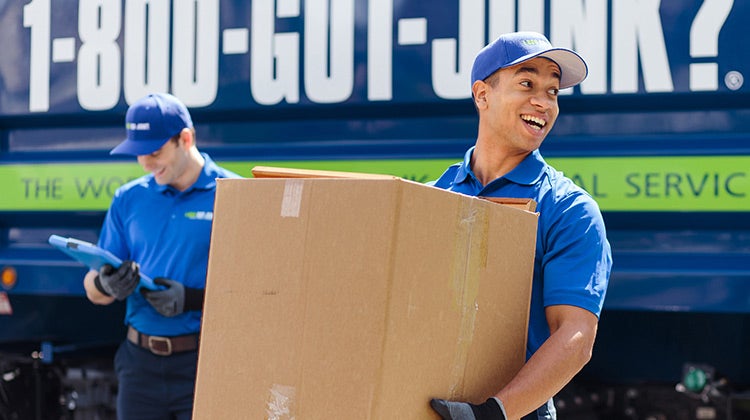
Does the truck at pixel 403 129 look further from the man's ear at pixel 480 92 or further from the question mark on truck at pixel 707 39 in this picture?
the man's ear at pixel 480 92

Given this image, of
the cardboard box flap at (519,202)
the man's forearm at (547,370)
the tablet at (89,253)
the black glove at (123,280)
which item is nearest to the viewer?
the man's forearm at (547,370)

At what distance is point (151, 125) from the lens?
291 centimetres

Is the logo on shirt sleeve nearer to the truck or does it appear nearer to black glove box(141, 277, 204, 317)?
black glove box(141, 277, 204, 317)

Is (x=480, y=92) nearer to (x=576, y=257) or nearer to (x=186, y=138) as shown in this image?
(x=576, y=257)

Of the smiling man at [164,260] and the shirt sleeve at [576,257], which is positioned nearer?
the shirt sleeve at [576,257]

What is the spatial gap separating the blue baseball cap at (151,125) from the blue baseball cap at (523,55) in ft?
4.56

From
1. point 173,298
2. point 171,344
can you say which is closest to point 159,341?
point 171,344

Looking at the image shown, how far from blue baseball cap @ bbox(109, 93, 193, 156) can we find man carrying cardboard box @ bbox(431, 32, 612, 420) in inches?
49.8

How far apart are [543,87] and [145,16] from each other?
6.48ft

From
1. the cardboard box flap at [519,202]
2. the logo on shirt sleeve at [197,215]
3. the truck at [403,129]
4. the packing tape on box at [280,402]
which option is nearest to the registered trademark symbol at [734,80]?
the truck at [403,129]

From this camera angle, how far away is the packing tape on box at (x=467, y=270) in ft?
4.86

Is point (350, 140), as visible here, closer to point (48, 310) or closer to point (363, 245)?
point (48, 310)

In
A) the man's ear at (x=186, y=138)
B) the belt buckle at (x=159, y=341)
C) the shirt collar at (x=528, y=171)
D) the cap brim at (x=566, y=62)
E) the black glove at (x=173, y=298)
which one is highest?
the cap brim at (x=566, y=62)

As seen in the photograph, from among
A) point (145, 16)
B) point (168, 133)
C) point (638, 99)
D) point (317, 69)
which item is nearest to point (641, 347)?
point (638, 99)
